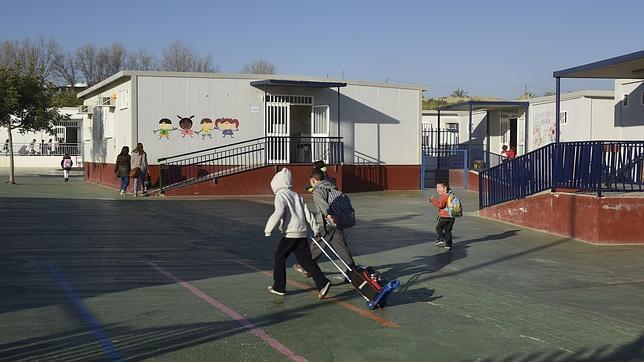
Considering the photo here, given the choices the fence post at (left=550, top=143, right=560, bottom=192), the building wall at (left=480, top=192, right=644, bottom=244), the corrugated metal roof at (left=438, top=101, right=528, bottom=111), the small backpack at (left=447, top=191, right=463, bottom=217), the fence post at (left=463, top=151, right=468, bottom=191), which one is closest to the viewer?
the small backpack at (left=447, top=191, right=463, bottom=217)

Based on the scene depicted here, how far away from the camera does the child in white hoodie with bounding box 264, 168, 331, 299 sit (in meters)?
8.62

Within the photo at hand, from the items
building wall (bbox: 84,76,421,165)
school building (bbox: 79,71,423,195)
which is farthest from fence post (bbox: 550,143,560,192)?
building wall (bbox: 84,76,421,165)

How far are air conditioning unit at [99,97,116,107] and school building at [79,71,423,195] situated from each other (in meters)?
0.11

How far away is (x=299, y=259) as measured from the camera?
28.9 feet

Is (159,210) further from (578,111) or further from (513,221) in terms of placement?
(578,111)

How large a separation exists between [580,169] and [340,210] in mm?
7555

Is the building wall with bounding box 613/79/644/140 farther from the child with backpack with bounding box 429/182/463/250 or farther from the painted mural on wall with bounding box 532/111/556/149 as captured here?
the child with backpack with bounding box 429/182/463/250

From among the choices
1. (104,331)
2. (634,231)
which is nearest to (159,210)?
(634,231)

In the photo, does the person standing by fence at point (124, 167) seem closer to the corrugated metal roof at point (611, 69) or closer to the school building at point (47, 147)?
the corrugated metal roof at point (611, 69)

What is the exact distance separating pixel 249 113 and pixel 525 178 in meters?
12.4

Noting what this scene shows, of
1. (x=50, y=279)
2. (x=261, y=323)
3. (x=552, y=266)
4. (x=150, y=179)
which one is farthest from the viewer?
(x=150, y=179)

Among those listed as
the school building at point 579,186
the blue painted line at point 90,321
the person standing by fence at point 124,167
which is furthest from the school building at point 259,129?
the blue painted line at point 90,321

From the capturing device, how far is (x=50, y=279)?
9422mm

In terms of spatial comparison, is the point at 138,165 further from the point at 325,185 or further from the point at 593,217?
the point at 325,185
